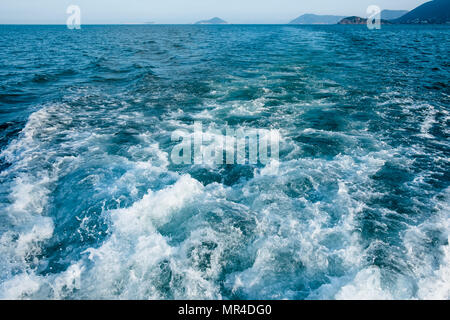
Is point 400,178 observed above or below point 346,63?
below

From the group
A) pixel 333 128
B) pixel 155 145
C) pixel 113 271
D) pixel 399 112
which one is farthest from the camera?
pixel 399 112

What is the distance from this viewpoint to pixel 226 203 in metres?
6.48

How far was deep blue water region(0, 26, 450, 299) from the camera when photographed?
460 cm

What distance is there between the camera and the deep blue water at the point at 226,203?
4.60 meters

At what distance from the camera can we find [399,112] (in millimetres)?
11469

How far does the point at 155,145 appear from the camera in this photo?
9.35 meters

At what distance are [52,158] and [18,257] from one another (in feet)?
13.6

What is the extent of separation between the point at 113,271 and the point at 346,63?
24.3 meters

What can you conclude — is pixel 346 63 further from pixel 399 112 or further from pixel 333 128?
pixel 333 128

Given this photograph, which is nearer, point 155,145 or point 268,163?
point 268,163
